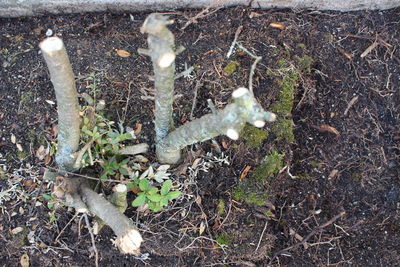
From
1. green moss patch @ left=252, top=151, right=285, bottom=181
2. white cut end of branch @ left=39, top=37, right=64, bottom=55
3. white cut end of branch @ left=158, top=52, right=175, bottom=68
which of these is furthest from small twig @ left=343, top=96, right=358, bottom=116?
white cut end of branch @ left=39, top=37, right=64, bottom=55

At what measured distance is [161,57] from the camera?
110 cm

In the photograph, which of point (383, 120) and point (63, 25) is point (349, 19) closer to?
point (383, 120)

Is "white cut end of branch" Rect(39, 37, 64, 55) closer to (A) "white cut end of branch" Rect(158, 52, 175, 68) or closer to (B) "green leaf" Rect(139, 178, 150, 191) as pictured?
(A) "white cut end of branch" Rect(158, 52, 175, 68)

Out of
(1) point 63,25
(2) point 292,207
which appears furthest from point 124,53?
(2) point 292,207

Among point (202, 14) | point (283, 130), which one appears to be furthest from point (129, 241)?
point (202, 14)

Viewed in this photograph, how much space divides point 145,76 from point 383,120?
1.19 meters

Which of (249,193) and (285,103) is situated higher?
(285,103)

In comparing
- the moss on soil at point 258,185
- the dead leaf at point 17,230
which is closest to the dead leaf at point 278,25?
the moss on soil at point 258,185

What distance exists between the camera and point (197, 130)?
128cm

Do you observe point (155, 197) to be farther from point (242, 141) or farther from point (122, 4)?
point (122, 4)

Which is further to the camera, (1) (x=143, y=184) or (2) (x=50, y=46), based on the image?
(1) (x=143, y=184)

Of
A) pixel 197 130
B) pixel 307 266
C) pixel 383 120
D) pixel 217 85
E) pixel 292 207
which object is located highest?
pixel 197 130

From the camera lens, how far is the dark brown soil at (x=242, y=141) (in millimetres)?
1745

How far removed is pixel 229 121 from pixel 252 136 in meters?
0.71
